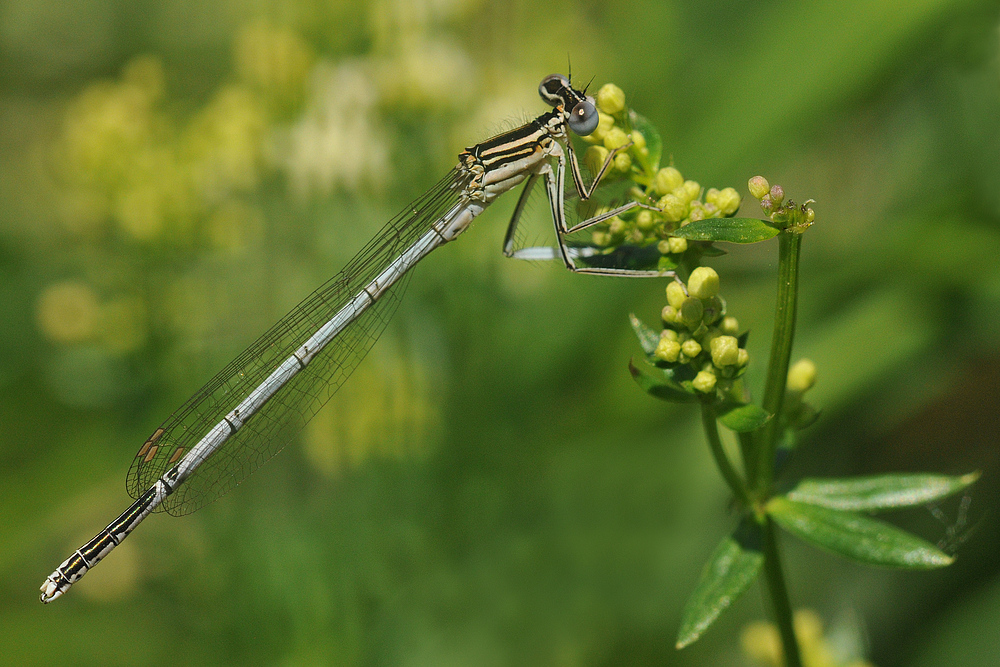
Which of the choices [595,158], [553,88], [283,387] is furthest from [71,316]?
[595,158]

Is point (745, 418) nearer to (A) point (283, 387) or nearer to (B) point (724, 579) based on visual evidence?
(B) point (724, 579)

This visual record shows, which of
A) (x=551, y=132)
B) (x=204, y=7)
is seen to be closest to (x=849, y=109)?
(x=551, y=132)

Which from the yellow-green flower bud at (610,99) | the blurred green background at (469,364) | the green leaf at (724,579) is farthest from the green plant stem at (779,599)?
the blurred green background at (469,364)

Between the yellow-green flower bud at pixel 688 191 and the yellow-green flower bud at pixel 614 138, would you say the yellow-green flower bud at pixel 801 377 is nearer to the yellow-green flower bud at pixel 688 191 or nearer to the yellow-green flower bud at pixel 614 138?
the yellow-green flower bud at pixel 688 191

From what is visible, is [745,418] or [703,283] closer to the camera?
[745,418]

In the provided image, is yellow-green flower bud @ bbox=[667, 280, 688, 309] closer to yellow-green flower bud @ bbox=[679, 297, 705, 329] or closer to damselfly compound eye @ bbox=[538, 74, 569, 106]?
yellow-green flower bud @ bbox=[679, 297, 705, 329]

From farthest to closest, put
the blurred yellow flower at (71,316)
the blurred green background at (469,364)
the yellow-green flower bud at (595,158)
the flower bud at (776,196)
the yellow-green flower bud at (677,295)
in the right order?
1. the blurred yellow flower at (71,316)
2. the blurred green background at (469,364)
3. the yellow-green flower bud at (595,158)
4. the yellow-green flower bud at (677,295)
5. the flower bud at (776,196)

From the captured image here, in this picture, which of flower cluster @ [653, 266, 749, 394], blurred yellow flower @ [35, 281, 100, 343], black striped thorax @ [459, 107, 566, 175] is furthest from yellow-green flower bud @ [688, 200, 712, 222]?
blurred yellow flower @ [35, 281, 100, 343]
